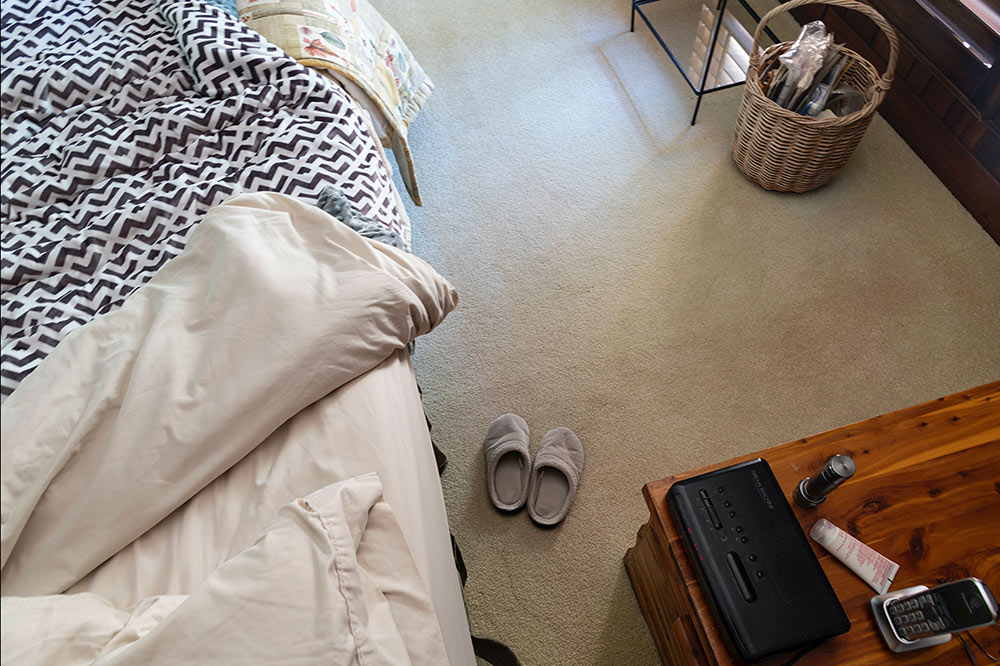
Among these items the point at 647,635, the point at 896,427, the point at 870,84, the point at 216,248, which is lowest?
the point at 647,635

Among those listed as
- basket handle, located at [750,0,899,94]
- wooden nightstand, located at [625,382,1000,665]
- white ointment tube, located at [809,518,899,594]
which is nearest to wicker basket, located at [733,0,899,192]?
basket handle, located at [750,0,899,94]

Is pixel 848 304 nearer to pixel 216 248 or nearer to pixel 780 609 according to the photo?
pixel 780 609

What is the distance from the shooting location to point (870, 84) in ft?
5.34

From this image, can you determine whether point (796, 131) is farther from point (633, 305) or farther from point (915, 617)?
point (915, 617)

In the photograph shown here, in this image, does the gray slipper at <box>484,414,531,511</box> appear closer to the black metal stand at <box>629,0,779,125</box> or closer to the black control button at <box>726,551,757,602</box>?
the black control button at <box>726,551,757,602</box>

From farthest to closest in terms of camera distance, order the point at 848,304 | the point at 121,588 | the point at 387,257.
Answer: the point at 848,304, the point at 387,257, the point at 121,588

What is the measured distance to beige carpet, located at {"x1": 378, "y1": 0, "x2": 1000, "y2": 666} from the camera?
1299 mm

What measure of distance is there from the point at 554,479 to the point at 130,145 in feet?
3.07

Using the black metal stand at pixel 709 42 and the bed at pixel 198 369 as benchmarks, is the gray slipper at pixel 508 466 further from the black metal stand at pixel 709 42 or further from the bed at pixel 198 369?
the black metal stand at pixel 709 42

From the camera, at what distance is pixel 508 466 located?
136 centimetres

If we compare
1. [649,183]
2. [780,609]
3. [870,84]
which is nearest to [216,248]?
[780,609]

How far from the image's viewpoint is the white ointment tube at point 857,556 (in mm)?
875

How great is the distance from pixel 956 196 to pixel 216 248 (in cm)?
184

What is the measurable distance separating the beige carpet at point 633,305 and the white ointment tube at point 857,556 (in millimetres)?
441
